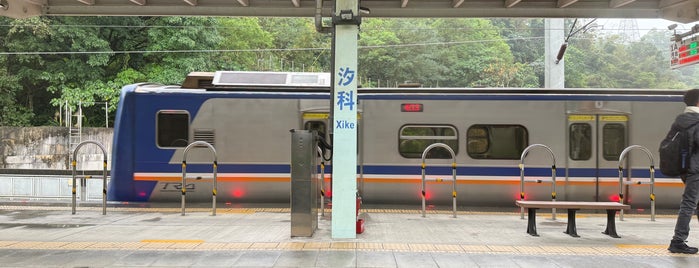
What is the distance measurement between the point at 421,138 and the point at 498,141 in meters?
1.64

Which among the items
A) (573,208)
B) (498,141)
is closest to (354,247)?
(573,208)

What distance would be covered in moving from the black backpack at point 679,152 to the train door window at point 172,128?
8.91 m

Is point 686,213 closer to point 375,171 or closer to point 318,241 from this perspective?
point 318,241

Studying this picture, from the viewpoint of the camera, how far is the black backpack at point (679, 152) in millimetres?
6706

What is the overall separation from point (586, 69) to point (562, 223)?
44565 millimetres

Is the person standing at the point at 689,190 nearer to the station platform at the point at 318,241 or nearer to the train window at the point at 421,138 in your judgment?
the station platform at the point at 318,241

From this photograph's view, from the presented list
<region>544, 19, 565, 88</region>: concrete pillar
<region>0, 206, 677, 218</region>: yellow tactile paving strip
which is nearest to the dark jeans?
<region>0, 206, 677, 218</region>: yellow tactile paving strip

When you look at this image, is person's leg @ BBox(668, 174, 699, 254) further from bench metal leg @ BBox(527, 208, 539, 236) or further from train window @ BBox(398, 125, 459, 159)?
train window @ BBox(398, 125, 459, 159)

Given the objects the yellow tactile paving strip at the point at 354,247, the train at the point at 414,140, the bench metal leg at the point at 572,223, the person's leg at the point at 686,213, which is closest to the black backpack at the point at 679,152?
the person's leg at the point at 686,213

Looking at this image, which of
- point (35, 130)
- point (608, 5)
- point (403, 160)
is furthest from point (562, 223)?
point (35, 130)

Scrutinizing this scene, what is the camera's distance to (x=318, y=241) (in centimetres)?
748

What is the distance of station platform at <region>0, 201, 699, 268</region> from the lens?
6.38 meters

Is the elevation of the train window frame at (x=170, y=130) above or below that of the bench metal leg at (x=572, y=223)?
above

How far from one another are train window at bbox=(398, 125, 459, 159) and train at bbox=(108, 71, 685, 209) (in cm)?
2
